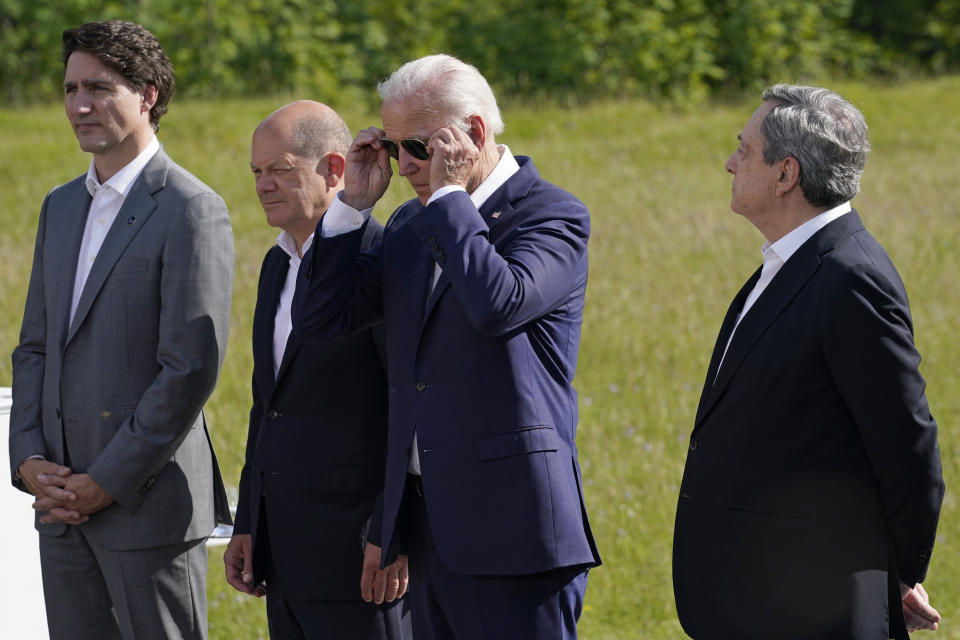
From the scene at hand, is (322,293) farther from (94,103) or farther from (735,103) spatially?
(735,103)

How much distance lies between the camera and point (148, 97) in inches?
156

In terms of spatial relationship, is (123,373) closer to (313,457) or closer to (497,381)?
(313,457)

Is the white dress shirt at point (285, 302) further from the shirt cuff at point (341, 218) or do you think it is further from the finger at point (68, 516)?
the finger at point (68, 516)

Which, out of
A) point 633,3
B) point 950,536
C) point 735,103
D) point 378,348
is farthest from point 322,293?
point 633,3

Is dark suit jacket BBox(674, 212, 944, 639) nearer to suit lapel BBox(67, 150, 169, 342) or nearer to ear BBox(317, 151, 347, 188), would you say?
ear BBox(317, 151, 347, 188)

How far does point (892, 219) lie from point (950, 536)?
20.1 feet

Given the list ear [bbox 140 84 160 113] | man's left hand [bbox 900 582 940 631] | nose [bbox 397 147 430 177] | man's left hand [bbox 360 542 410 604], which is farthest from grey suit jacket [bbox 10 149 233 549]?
man's left hand [bbox 900 582 940 631]

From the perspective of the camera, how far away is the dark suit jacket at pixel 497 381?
311 cm

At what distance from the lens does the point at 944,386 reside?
8398 millimetres

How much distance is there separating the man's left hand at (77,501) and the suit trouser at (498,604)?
105 centimetres

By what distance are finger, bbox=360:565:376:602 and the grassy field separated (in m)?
2.35

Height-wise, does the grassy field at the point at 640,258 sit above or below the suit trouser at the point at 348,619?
above

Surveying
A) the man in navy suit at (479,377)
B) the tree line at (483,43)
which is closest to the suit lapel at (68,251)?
the man in navy suit at (479,377)

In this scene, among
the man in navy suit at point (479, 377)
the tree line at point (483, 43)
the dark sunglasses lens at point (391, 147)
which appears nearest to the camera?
the man in navy suit at point (479, 377)
